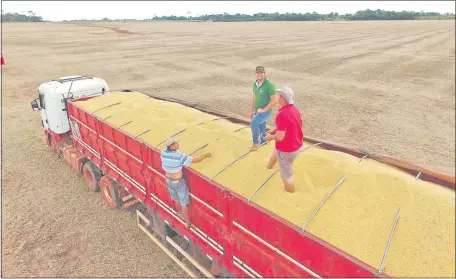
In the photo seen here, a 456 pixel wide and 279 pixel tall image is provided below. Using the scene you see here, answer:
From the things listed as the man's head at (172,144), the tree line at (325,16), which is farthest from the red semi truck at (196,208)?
the tree line at (325,16)

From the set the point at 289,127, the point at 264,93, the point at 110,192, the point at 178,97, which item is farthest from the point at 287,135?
the point at 178,97

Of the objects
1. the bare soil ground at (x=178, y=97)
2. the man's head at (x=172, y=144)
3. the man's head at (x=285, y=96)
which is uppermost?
the man's head at (x=285, y=96)

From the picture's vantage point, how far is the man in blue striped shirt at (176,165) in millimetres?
5188

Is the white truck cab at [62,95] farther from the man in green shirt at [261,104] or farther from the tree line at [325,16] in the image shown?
the tree line at [325,16]

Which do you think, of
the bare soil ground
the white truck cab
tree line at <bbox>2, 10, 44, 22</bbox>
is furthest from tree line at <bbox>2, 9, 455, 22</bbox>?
the white truck cab

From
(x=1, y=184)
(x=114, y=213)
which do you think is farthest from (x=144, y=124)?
(x=1, y=184)

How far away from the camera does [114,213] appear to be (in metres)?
8.35

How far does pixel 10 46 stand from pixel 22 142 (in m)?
43.2

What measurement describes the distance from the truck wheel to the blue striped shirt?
189 inches

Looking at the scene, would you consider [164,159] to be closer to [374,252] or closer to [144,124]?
[144,124]

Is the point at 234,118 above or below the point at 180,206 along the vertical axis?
above

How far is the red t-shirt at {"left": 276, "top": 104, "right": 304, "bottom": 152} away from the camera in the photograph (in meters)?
4.19

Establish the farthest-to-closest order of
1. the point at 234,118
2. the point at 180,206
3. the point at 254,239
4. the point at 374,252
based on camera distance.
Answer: the point at 234,118
the point at 180,206
the point at 254,239
the point at 374,252

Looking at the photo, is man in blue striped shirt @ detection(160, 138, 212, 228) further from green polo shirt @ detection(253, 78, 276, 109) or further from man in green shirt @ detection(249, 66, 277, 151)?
green polo shirt @ detection(253, 78, 276, 109)
